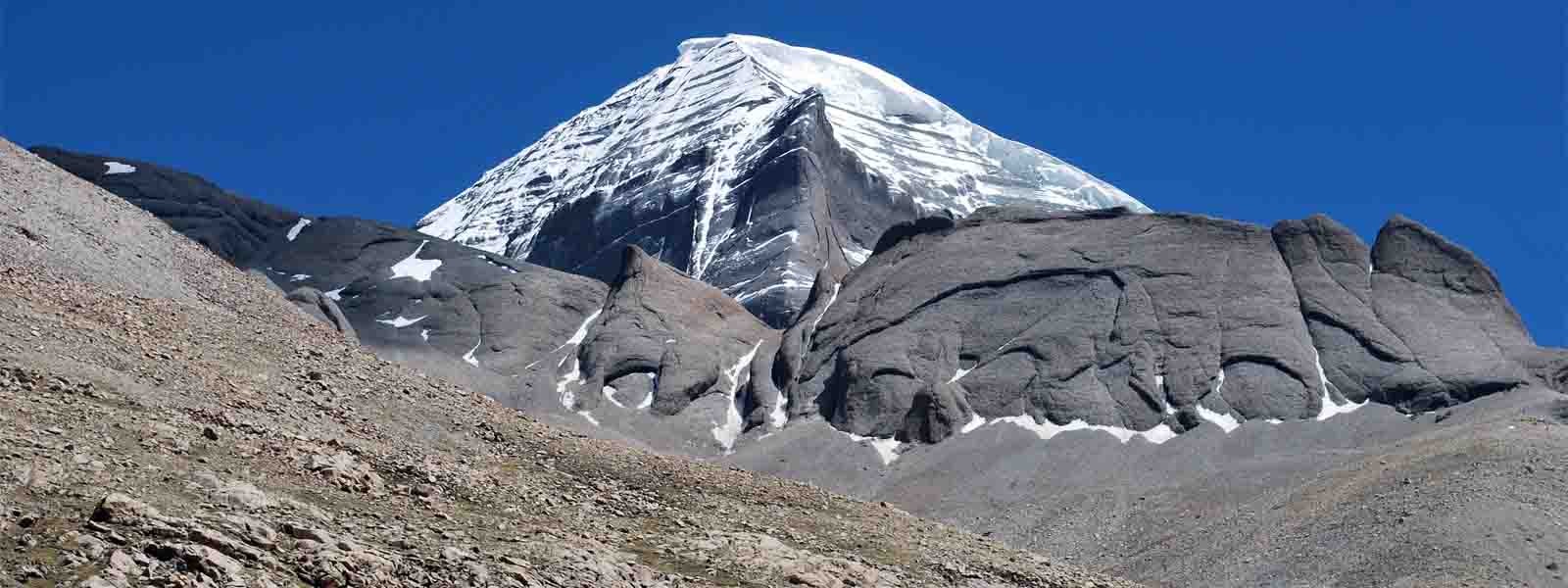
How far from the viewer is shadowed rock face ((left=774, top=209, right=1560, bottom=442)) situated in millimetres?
119062

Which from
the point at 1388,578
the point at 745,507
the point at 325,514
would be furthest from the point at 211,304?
the point at 1388,578

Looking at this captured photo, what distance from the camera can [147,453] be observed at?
31.7 meters

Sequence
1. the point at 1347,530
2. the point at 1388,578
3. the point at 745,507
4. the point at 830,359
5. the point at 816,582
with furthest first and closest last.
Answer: the point at 830,359 → the point at 1347,530 → the point at 1388,578 → the point at 745,507 → the point at 816,582

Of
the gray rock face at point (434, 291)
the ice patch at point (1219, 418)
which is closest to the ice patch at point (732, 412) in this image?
the gray rock face at point (434, 291)

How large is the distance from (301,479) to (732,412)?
324 ft

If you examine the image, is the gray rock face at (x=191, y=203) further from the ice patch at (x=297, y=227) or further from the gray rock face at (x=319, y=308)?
the gray rock face at (x=319, y=308)

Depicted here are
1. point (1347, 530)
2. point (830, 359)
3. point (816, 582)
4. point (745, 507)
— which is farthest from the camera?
point (830, 359)

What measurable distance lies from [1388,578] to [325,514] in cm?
5582

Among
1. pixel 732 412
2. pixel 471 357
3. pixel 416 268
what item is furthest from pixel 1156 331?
pixel 416 268

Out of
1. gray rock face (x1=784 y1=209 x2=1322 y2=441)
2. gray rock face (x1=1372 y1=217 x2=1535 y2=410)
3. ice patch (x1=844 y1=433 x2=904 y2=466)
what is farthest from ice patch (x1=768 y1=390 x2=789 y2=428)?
gray rock face (x1=1372 y1=217 x2=1535 y2=410)

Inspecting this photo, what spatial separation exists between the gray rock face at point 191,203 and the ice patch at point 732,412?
41.2 meters

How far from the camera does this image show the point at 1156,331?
127438 mm

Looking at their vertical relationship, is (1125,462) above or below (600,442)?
above

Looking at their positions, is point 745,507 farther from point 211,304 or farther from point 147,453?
point 211,304
